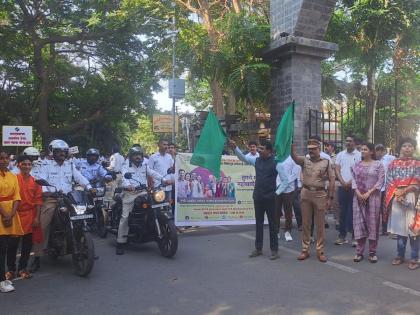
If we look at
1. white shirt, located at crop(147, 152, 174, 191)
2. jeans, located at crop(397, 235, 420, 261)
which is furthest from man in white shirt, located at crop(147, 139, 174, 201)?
jeans, located at crop(397, 235, 420, 261)

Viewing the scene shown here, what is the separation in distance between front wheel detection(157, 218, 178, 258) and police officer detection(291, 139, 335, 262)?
1.83 metres

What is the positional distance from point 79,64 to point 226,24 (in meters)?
15.1

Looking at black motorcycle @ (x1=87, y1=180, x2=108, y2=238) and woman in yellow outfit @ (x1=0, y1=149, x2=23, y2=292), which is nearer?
woman in yellow outfit @ (x1=0, y1=149, x2=23, y2=292)

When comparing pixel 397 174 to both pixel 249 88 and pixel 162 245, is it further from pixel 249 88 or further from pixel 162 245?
pixel 249 88

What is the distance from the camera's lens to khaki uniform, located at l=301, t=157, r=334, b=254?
261 inches

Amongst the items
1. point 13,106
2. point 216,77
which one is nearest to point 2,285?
point 216,77

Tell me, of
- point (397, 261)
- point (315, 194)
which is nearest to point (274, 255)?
point (315, 194)

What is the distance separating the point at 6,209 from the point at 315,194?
4061 millimetres

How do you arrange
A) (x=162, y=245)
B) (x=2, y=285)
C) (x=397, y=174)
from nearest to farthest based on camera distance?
(x=2, y=285) < (x=397, y=174) < (x=162, y=245)

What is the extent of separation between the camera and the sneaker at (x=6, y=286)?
5.29 m

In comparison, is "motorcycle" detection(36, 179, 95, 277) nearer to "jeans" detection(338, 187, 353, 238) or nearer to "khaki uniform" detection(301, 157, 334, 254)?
"khaki uniform" detection(301, 157, 334, 254)

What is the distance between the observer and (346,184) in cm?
785

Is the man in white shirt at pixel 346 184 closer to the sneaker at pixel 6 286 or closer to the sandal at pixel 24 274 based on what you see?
the sandal at pixel 24 274

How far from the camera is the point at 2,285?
17.4ft
